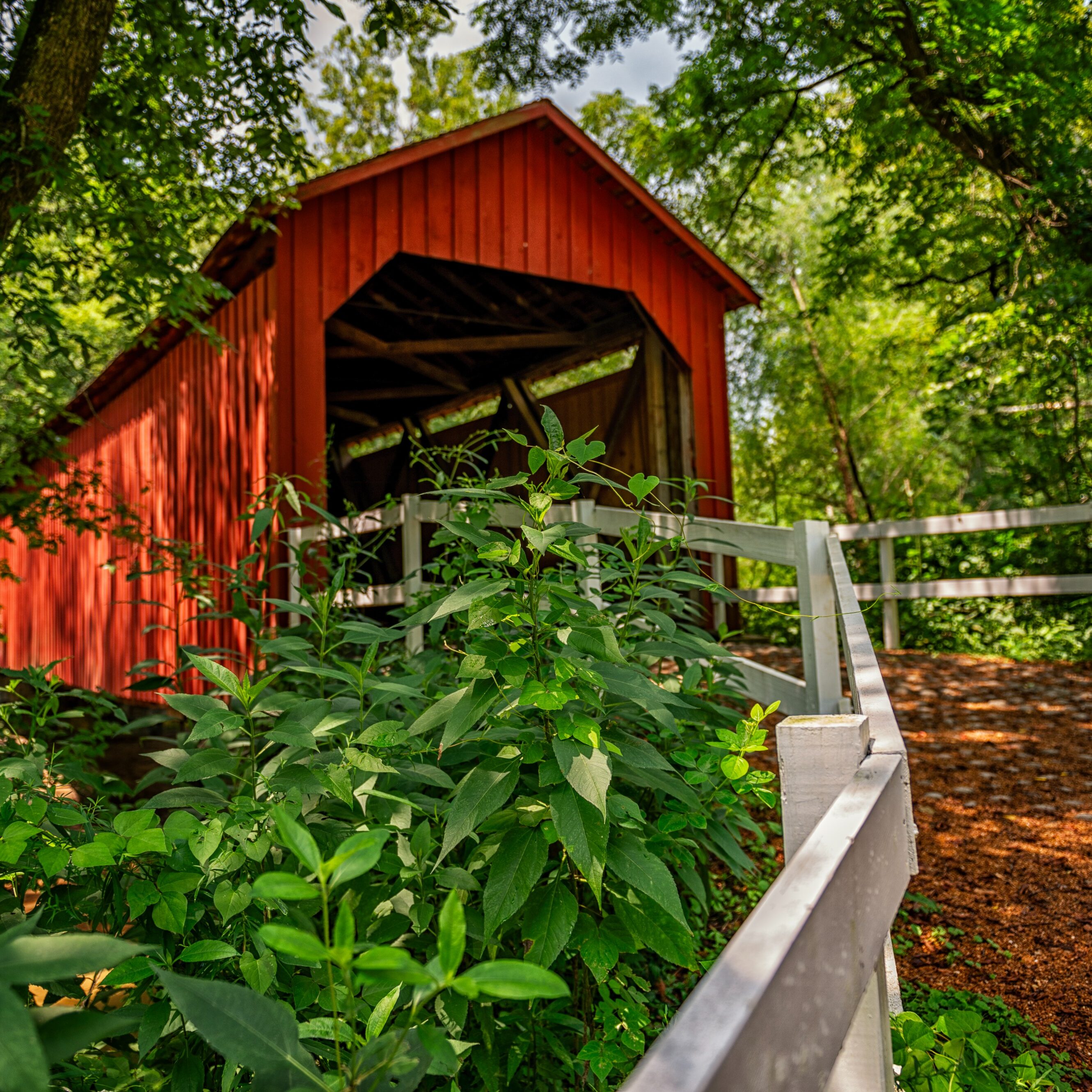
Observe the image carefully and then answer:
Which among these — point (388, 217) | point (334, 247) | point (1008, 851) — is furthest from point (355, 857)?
point (388, 217)

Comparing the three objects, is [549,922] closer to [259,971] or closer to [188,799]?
[259,971]

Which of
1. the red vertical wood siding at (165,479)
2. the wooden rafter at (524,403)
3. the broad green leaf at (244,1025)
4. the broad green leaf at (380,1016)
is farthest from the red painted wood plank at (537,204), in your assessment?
the broad green leaf at (244,1025)

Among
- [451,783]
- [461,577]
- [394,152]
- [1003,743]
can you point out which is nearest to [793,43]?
[394,152]

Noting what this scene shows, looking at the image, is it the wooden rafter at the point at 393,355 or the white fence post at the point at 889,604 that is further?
the wooden rafter at the point at 393,355

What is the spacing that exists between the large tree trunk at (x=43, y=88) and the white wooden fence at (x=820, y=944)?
4046 millimetres

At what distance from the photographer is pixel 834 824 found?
833mm

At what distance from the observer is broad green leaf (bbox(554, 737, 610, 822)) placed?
1027mm

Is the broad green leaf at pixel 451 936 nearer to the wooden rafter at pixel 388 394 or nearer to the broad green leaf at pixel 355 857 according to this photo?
the broad green leaf at pixel 355 857

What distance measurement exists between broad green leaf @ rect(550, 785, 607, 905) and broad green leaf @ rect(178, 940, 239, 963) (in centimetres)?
46

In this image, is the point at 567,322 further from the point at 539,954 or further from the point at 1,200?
the point at 539,954

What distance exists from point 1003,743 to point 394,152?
5.92 m

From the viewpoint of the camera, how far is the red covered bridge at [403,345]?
6.36 metres

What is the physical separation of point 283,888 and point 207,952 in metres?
0.58

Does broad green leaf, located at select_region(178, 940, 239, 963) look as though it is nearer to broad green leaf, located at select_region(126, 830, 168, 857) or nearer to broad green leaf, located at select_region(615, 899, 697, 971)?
broad green leaf, located at select_region(126, 830, 168, 857)
